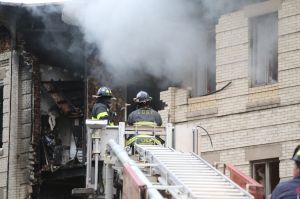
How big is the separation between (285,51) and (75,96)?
246 inches

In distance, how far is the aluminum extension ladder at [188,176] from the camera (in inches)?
359

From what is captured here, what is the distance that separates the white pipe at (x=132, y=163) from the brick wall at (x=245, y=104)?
121 inches

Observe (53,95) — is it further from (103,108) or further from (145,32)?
(103,108)

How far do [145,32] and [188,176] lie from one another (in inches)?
304

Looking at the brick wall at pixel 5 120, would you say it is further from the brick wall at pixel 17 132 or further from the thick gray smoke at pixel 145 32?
the thick gray smoke at pixel 145 32

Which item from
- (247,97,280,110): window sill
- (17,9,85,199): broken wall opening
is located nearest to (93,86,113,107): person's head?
(247,97,280,110): window sill

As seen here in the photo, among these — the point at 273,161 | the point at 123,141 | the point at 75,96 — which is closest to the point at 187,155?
the point at 123,141

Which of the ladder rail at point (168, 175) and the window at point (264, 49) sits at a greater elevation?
the window at point (264, 49)

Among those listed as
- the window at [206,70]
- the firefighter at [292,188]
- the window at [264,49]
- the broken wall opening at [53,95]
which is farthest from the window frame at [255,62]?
the firefighter at [292,188]

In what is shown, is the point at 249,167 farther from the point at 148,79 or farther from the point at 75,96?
the point at 75,96

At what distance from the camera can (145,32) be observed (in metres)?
17.1

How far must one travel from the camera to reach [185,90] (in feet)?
54.3

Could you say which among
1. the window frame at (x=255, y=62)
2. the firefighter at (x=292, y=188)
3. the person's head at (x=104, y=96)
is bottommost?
the firefighter at (x=292, y=188)

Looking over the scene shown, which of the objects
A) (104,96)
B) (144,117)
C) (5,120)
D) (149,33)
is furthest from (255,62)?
(5,120)
